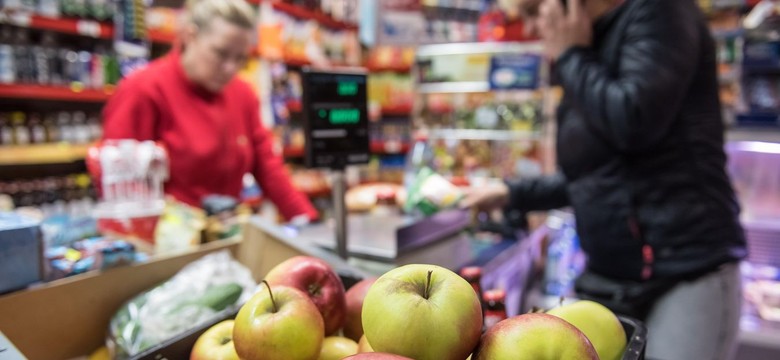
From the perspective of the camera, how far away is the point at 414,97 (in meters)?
5.75

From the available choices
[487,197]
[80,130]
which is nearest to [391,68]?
[80,130]

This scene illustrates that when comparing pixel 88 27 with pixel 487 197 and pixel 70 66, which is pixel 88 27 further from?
pixel 487 197

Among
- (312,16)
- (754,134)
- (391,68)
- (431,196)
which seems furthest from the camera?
(391,68)

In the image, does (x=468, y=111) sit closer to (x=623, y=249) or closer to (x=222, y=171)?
(x=222, y=171)

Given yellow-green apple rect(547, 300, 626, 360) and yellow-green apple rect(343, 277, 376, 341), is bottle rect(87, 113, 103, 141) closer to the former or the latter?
yellow-green apple rect(343, 277, 376, 341)

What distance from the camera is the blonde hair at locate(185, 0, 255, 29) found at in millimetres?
2398

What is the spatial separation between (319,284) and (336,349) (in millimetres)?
129

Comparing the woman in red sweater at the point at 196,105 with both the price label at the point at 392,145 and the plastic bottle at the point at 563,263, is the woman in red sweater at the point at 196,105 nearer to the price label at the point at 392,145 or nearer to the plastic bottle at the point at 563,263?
the plastic bottle at the point at 563,263

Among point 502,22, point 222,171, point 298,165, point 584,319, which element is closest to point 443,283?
A: point 584,319

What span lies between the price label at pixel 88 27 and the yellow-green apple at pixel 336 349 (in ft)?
10.6

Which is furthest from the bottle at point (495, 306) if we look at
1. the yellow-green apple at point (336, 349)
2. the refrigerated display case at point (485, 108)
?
the refrigerated display case at point (485, 108)

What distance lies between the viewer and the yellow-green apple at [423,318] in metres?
0.60

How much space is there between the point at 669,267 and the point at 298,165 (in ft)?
16.5

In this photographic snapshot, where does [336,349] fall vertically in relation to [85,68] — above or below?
below
